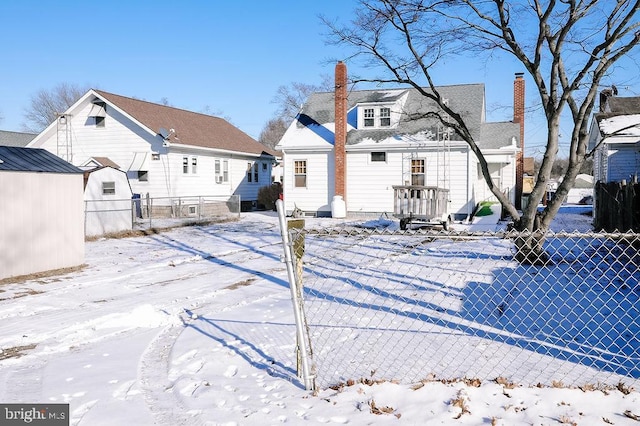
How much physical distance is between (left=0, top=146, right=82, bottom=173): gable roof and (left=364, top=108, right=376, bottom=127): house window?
54.9 ft

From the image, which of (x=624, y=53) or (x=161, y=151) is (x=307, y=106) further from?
(x=624, y=53)

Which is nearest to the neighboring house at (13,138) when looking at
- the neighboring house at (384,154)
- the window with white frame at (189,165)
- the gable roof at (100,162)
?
the gable roof at (100,162)

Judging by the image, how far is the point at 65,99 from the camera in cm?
7019

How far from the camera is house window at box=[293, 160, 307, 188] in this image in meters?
26.1

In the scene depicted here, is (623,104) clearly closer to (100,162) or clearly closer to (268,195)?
(268,195)

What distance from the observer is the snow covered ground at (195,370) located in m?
3.99

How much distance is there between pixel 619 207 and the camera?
43.0 ft

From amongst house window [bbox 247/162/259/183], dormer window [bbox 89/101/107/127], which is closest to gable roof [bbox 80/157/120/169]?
dormer window [bbox 89/101/107/127]

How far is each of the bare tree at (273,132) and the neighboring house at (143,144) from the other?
1893 inches

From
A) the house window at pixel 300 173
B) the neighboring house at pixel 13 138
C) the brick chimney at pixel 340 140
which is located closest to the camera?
the brick chimney at pixel 340 140

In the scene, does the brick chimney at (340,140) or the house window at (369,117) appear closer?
the brick chimney at (340,140)

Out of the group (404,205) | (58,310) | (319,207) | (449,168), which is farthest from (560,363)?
(319,207)

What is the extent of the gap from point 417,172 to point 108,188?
13348 mm

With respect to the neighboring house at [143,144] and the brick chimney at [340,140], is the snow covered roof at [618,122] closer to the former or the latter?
the brick chimney at [340,140]
